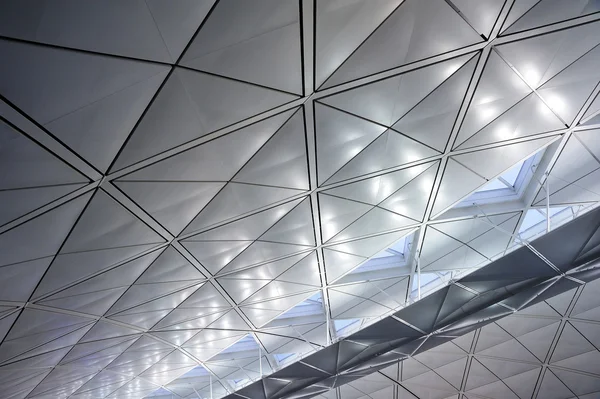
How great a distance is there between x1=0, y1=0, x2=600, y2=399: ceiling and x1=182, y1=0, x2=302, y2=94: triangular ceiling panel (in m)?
0.05

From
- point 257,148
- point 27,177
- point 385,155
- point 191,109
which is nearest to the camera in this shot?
point 27,177

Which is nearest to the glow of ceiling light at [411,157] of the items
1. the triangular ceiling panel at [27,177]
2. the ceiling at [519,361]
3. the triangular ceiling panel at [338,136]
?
the triangular ceiling panel at [338,136]

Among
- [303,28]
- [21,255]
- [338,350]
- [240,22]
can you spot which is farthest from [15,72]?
[338,350]

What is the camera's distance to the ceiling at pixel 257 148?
10.6 meters

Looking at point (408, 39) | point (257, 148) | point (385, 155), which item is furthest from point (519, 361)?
point (408, 39)

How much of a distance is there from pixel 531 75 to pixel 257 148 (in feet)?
34.0

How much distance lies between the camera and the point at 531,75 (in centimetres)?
1512

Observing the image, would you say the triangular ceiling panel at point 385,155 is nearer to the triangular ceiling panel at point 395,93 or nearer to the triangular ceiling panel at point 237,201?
the triangular ceiling panel at point 395,93

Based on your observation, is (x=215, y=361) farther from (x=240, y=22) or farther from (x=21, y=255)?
(x=240, y=22)

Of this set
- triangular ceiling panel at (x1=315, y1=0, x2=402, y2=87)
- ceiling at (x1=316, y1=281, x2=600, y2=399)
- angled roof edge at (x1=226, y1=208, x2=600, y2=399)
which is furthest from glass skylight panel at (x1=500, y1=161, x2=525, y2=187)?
triangular ceiling panel at (x1=315, y1=0, x2=402, y2=87)

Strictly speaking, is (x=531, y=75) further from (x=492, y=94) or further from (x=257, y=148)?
(x=257, y=148)

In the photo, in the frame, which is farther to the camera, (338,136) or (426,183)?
(426,183)

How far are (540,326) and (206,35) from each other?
30833mm

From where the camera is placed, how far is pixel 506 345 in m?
31.7
